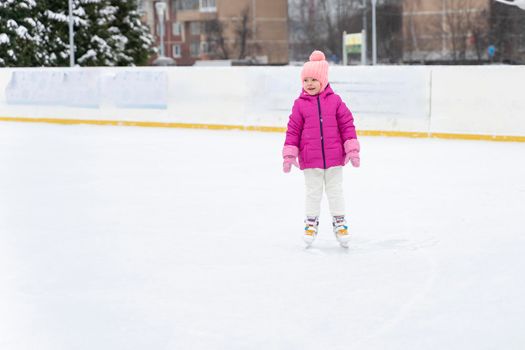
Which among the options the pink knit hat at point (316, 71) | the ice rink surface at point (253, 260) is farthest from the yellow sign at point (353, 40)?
the pink knit hat at point (316, 71)

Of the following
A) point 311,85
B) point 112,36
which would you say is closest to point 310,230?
point 311,85

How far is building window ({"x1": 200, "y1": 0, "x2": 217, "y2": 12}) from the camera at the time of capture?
205 feet

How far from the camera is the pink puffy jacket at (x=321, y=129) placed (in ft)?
18.9

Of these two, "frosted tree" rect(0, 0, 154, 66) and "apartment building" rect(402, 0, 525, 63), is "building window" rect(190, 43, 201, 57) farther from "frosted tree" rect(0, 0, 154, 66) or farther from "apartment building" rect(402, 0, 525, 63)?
"frosted tree" rect(0, 0, 154, 66)

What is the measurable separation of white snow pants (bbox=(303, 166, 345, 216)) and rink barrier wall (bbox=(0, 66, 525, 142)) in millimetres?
8172

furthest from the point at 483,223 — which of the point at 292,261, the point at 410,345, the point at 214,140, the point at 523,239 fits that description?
the point at 214,140

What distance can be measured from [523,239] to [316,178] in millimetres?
1469

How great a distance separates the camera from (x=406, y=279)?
511 cm

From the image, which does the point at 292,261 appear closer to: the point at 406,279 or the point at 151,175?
the point at 406,279

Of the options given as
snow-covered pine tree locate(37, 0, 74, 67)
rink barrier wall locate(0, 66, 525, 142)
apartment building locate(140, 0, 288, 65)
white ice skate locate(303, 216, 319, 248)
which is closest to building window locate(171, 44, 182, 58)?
apartment building locate(140, 0, 288, 65)

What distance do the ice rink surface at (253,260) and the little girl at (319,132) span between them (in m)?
0.51

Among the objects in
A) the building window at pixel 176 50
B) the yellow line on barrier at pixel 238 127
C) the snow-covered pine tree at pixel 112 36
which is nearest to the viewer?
the yellow line on barrier at pixel 238 127

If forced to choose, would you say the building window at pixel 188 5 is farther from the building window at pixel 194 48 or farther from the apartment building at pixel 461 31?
the apartment building at pixel 461 31

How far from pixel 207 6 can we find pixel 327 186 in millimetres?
58421
